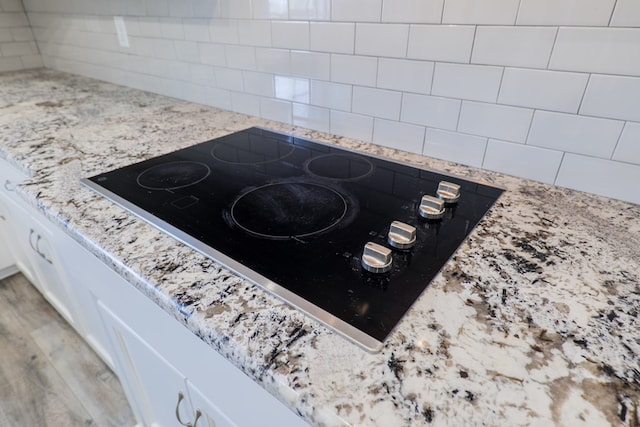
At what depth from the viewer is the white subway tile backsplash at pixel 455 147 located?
2.98 ft

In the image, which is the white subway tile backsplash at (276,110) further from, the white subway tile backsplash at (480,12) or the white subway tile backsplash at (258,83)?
the white subway tile backsplash at (480,12)

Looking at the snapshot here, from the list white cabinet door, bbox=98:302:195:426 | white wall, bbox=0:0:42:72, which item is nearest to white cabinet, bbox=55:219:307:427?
white cabinet door, bbox=98:302:195:426

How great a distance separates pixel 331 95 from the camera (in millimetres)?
1110

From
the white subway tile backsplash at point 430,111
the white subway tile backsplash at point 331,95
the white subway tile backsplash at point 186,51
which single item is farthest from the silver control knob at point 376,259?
the white subway tile backsplash at point 186,51

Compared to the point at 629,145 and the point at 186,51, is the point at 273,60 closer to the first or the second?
the point at 186,51

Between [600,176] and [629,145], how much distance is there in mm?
78

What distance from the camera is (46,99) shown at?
5.24ft

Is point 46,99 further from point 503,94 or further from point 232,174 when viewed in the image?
point 503,94

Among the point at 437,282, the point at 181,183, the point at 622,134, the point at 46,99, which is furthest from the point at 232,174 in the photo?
the point at 46,99

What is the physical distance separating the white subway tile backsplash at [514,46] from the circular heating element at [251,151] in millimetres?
541

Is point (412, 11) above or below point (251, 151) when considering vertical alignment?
above

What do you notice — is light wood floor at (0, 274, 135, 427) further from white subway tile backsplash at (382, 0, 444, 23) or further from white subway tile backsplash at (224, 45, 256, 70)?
white subway tile backsplash at (382, 0, 444, 23)

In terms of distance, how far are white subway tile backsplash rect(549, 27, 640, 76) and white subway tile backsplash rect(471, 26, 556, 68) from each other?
0.02m

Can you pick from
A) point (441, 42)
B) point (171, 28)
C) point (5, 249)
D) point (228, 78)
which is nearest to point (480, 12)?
point (441, 42)
